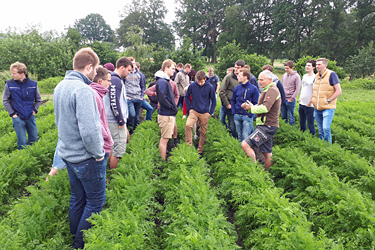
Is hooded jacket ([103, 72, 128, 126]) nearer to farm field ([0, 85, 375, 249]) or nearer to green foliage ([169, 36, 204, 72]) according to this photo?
farm field ([0, 85, 375, 249])

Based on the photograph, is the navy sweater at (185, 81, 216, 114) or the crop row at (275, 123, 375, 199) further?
the navy sweater at (185, 81, 216, 114)

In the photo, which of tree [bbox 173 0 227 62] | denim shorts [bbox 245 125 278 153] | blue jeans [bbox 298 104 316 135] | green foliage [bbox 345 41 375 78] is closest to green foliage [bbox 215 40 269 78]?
blue jeans [bbox 298 104 316 135]

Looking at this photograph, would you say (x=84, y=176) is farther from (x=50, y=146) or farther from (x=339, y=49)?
(x=339, y=49)

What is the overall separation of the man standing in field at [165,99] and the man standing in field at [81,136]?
8.44ft

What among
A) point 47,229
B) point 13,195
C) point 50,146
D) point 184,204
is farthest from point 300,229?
point 50,146

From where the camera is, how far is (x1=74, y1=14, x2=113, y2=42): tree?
296 feet

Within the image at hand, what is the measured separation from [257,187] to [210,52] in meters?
65.8

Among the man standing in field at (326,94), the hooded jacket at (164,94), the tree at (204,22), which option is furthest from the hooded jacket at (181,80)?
the tree at (204,22)

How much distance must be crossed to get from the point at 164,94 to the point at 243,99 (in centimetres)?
219

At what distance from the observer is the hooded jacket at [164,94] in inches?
207

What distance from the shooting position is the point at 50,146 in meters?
5.55

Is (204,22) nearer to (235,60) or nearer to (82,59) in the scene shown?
(235,60)

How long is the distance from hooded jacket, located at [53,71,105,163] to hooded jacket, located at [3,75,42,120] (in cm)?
417

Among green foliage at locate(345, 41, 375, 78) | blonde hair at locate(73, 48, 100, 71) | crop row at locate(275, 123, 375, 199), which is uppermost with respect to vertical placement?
green foliage at locate(345, 41, 375, 78)
